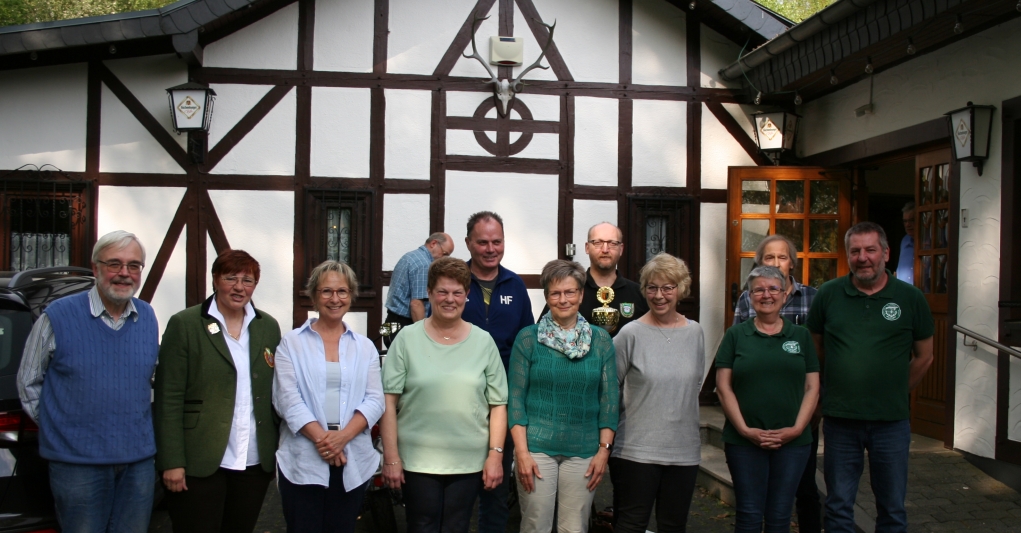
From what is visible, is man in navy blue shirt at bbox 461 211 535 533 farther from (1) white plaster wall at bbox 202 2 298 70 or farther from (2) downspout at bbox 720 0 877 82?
(1) white plaster wall at bbox 202 2 298 70

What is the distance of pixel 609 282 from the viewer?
416cm

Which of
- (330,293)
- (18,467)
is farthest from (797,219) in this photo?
(18,467)

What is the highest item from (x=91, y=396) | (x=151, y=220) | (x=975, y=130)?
(x=975, y=130)

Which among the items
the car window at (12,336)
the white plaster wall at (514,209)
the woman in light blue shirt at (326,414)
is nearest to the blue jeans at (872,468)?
the woman in light blue shirt at (326,414)

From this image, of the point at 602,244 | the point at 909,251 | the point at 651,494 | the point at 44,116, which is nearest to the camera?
the point at 651,494

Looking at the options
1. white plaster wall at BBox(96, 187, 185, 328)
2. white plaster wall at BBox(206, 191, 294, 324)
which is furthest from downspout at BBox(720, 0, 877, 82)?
white plaster wall at BBox(96, 187, 185, 328)

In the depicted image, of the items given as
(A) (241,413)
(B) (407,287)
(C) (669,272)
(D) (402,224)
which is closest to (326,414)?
(A) (241,413)

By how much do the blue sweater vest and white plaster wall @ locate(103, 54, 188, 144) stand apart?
4.58 meters

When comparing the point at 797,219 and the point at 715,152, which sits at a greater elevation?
the point at 715,152

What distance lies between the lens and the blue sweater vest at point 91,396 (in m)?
2.94

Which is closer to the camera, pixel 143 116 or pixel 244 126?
pixel 143 116

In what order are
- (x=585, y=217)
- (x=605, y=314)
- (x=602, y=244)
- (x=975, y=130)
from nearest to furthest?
1. (x=605, y=314)
2. (x=602, y=244)
3. (x=975, y=130)
4. (x=585, y=217)

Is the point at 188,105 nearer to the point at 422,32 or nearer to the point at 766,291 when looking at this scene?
the point at 422,32

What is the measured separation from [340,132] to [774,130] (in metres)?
3.90
